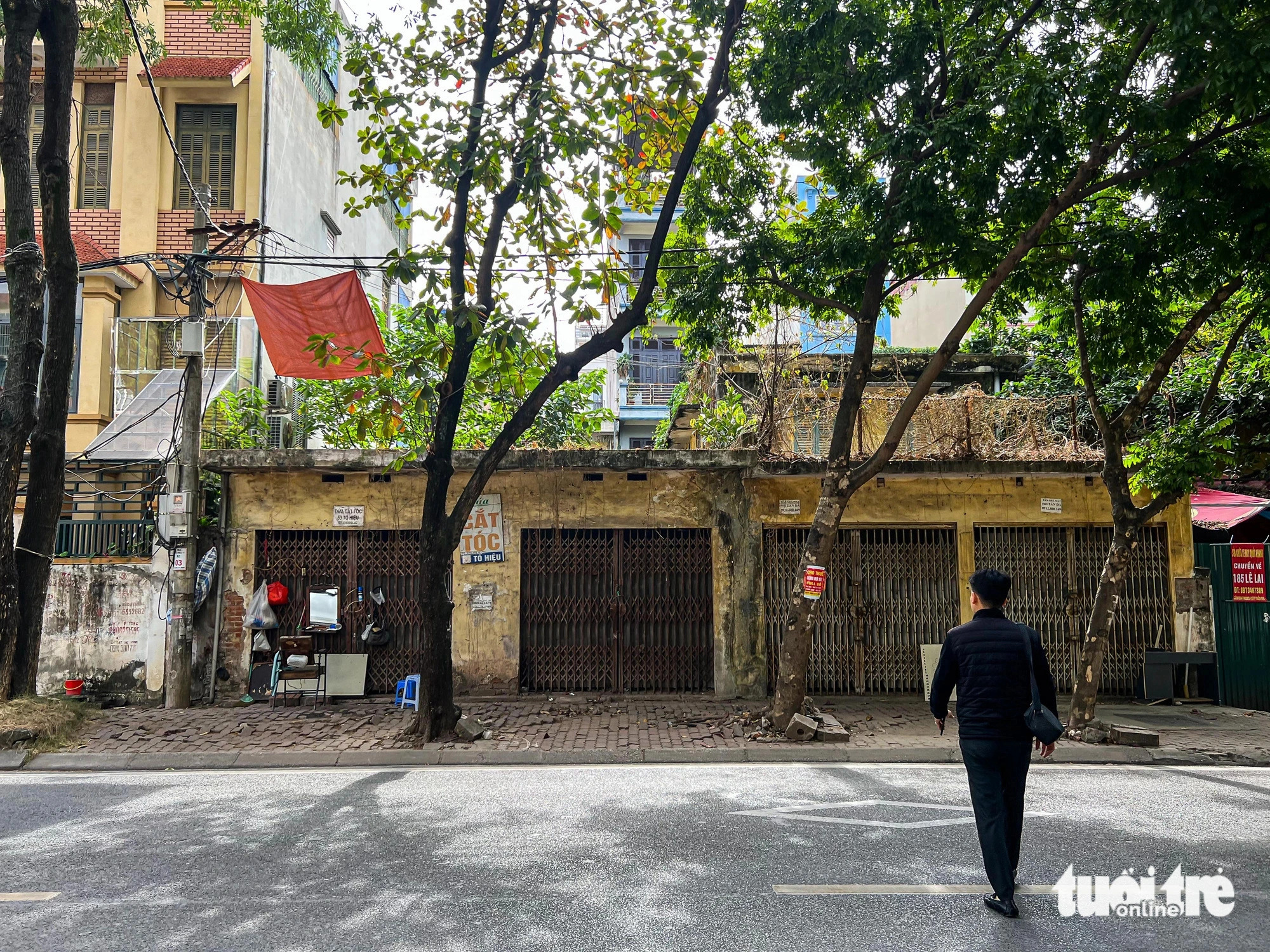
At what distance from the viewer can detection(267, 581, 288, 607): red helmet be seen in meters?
11.8

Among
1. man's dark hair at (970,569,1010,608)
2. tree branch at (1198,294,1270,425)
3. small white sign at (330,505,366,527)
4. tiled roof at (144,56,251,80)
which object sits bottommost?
man's dark hair at (970,569,1010,608)

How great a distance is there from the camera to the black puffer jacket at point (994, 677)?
4.46 metres

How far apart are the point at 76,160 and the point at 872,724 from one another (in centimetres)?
1627

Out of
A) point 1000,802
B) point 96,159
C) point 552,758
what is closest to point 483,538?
point 552,758

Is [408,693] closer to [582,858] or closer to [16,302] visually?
[16,302]

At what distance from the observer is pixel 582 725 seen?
1023 cm

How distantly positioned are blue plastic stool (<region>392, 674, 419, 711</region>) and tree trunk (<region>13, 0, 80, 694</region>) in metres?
4.08

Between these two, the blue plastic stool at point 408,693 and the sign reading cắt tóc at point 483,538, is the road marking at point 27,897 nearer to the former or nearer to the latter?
the blue plastic stool at point 408,693

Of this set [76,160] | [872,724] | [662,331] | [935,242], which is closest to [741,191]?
[935,242]

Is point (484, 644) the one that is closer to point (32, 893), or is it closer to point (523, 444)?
point (523, 444)

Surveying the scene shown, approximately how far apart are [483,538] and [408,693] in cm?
236

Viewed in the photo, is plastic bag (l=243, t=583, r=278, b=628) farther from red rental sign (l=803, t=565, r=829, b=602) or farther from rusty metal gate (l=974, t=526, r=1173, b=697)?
rusty metal gate (l=974, t=526, r=1173, b=697)

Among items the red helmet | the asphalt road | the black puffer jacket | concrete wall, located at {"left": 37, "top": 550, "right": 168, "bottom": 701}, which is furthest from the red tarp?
the black puffer jacket

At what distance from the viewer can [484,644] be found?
12148 mm
